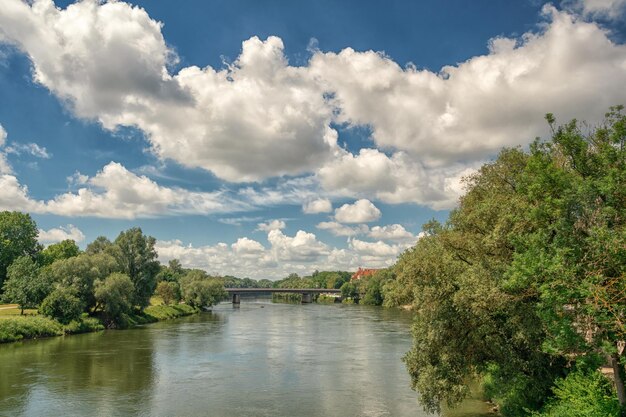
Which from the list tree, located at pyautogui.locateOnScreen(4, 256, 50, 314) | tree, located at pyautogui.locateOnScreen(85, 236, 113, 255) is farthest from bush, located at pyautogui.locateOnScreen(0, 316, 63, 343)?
tree, located at pyautogui.locateOnScreen(85, 236, 113, 255)

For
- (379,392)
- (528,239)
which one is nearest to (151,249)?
(379,392)

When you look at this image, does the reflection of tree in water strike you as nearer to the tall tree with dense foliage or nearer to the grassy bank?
the grassy bank

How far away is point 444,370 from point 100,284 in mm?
63201

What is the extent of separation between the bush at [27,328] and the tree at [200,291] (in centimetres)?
5823

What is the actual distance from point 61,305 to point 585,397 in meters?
66.6

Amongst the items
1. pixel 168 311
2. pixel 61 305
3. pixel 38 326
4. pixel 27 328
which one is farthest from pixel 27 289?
pixel 168 311

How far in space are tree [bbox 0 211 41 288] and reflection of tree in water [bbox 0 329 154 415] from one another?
164ft

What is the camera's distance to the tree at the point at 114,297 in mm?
72338

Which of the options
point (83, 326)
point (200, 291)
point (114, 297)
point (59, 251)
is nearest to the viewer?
point (83, 326)

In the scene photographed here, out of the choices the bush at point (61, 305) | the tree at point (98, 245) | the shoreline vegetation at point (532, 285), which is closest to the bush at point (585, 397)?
the shoreline vegetation at point (532, 285)

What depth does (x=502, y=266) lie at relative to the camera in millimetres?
21938

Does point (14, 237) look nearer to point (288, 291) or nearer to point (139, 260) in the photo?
point (139, 260)

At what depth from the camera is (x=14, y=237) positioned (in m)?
102

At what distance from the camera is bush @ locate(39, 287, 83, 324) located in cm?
6525
